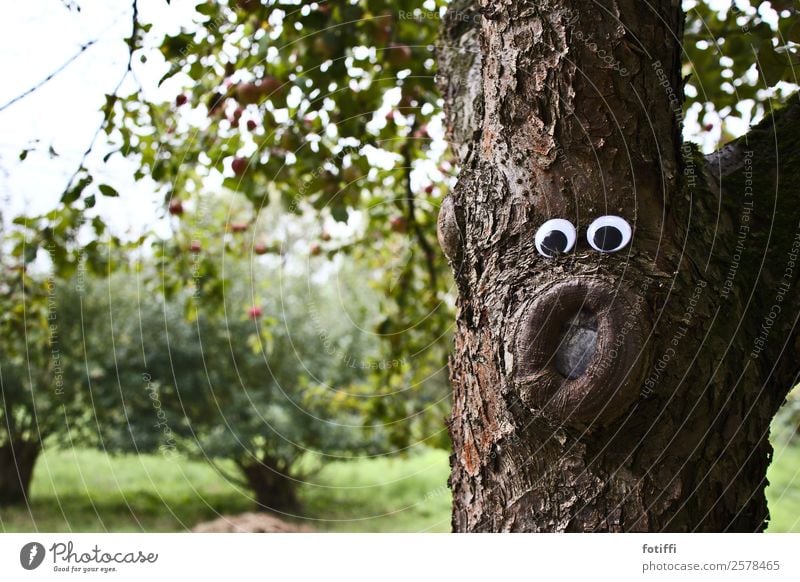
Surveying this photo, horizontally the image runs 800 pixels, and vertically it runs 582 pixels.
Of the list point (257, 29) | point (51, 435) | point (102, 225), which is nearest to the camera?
point (257, 29)

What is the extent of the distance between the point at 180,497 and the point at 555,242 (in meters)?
3.62

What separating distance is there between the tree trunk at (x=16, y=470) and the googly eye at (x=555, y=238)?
3.22 metres

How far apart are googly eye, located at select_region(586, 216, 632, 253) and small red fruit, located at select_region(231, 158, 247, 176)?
2.83ft

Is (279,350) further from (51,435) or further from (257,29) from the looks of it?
(257,29)

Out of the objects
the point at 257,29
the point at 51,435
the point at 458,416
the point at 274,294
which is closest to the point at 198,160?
the point at 257,29

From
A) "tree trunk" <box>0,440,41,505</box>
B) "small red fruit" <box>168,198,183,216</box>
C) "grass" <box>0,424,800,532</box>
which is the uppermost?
"small red fruit" <box>168,198,183,216</box>

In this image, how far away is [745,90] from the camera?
135cm

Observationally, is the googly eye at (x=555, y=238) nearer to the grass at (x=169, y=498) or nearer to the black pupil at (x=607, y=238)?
the black pupil at (x=607, y=238)

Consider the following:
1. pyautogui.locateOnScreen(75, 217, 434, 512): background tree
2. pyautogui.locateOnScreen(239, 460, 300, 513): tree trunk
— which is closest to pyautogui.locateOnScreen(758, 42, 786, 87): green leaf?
pyautogui.locateOnScreen(75, 217, 434, 512): background tree

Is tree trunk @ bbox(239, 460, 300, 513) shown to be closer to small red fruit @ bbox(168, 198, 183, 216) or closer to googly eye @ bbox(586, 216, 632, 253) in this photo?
small red fruit @ bbox(168, 198, 183, 216)

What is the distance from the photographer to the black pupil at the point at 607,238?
777 mm

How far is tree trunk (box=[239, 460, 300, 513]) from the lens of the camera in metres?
3.62

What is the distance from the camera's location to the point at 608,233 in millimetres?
781

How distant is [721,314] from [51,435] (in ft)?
11.6
